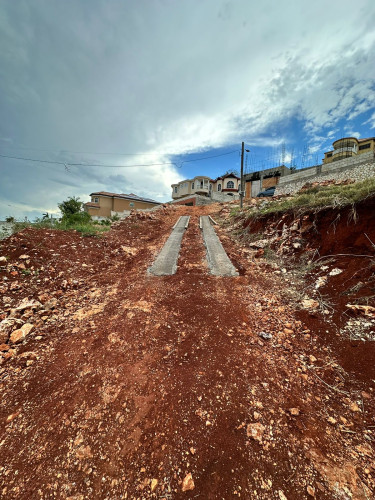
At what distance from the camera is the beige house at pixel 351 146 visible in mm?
36062

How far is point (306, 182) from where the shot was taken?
18375mm

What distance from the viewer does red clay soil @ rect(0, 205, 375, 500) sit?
6.08 feet

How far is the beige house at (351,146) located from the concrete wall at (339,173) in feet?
83.5

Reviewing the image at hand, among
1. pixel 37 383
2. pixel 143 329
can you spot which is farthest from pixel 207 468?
pixel 37 383

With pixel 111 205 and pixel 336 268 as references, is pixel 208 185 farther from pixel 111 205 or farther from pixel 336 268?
pixel 336 268

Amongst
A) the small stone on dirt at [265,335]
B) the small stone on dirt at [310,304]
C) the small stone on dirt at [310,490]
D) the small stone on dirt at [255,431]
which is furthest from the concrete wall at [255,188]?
the small stone on dirt at [310,490]

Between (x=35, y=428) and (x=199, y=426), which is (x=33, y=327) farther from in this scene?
(x=199, y=426)

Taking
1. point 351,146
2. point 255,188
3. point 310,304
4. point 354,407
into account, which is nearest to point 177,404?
point 354,407

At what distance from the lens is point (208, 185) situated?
42.1 meters

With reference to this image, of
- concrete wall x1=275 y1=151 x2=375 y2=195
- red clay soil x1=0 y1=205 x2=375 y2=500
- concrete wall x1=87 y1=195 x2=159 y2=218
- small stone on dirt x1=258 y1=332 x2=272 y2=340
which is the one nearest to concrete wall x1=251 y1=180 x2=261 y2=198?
concrete wall x1=275 y1=151 x2=375 y2=195

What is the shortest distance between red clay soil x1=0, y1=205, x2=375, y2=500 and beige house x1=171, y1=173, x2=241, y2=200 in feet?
129

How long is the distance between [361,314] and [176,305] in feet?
11.6

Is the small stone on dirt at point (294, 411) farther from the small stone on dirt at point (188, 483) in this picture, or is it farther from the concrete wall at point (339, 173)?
the concrete wall at point (339, 173)

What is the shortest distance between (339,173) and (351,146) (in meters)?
31.3
